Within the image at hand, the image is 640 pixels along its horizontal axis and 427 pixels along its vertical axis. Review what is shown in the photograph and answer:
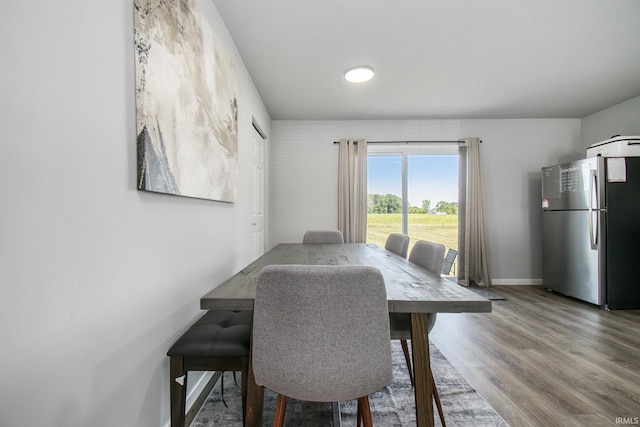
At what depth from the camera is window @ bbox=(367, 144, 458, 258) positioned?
162 inches

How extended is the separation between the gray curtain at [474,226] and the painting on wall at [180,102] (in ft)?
11.6

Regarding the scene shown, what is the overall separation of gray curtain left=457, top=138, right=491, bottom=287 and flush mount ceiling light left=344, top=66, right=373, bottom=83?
221 centimetres

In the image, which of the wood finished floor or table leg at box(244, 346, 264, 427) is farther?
the wood finished floor

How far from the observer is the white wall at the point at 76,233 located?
62cm

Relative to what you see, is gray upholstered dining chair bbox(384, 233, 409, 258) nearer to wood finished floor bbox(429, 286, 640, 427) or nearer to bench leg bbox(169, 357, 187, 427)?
wood finished floor bbox(429, 286, 640, 427)

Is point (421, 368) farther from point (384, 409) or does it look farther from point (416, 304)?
point (384, 409)

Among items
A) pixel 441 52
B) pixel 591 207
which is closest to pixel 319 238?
pixel 441 52

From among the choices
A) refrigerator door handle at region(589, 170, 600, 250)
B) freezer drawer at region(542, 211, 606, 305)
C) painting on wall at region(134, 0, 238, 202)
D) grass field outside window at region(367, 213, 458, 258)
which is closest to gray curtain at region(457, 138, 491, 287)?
grass field outside window at region(367, 213, 458, 258)

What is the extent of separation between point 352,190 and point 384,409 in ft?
9.36

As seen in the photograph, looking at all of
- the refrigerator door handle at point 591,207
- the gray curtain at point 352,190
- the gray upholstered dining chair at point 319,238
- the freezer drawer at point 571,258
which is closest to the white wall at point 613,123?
the refrigerator door handle at point 591,207

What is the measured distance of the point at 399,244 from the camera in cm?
212

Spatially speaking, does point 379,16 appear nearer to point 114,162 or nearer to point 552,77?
point 114,162

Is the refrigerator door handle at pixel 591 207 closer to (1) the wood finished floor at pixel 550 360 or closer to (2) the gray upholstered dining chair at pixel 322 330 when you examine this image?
(1) the wood finished floor at pixel 550 360

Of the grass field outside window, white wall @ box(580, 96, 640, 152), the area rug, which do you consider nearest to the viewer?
the area rug
